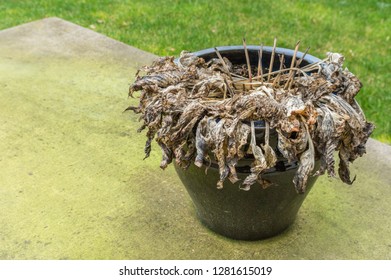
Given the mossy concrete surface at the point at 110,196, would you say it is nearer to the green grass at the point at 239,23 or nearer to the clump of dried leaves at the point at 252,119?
the clump of dried leaves at the point at 252,119

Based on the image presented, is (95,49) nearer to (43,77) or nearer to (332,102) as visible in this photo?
(43,77)

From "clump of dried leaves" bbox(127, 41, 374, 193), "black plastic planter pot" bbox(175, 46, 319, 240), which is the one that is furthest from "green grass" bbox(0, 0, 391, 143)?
"clump of dried leaves" bbox(127, 41, 374, 193)

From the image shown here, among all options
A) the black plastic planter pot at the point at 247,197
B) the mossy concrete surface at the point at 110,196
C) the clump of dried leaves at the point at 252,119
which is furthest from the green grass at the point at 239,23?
the clump of dried leaves at the point at 252,119

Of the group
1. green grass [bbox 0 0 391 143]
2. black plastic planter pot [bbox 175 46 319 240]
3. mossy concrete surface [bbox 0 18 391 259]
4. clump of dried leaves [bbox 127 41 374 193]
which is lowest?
green grass [bbox 0 0 391 143]

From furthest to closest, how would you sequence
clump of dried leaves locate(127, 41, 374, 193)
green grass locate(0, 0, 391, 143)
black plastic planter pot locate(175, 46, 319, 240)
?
1. green grass locate(0, 0, 391, 143)
2. black plastic planter pot locate(175, 46, 319, 240)
3. clump of dried leaves locate(127, 41, 374, 193)

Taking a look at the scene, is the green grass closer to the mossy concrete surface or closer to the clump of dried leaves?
the mossy concrete surface

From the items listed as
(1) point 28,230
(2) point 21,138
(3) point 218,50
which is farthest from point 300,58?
(2) point 21,138

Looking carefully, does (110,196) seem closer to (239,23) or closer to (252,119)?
(252,119)
